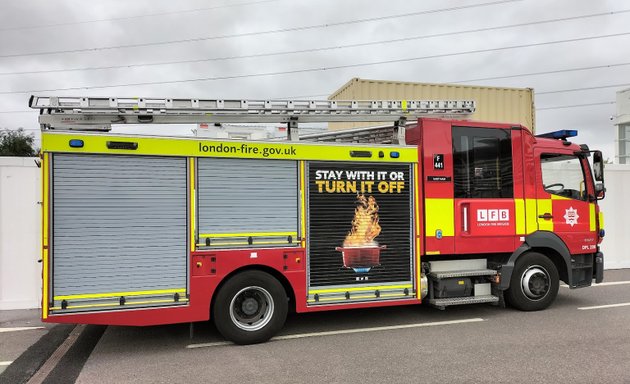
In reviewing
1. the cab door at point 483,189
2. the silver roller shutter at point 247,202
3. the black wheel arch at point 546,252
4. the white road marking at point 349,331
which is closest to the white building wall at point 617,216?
the black wheel arch at point 546,252

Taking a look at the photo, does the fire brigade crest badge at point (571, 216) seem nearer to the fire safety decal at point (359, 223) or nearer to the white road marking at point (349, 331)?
the white road marking at point (349, 331)

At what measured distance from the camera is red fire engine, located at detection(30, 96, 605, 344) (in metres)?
5.18

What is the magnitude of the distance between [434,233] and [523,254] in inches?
64.9

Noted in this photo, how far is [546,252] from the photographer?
7.37 meters

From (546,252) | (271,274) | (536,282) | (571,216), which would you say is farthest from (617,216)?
(271,274)

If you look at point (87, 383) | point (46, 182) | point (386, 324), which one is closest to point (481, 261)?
point (386, 324)

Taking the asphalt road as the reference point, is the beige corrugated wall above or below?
above

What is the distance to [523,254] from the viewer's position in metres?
7.10

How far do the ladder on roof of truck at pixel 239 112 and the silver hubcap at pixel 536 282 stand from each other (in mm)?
2653

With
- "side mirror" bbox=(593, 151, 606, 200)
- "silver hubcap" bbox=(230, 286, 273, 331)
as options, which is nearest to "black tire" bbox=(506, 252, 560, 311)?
"side mirror" bbox=(593, 151, 606, 200)

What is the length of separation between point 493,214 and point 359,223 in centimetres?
216

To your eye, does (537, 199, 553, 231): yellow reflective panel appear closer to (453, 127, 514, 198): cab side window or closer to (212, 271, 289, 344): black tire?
(453, 127, 514, 198): cab side window

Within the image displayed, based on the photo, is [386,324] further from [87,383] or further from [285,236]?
[87,383]

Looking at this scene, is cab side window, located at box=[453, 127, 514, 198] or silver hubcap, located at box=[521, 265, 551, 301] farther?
silver hubcap, located at box=[521, 265, 551, 301]
